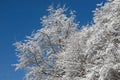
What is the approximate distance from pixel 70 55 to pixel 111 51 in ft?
18.6

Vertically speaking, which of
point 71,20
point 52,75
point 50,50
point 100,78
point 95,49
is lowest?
point 100,78

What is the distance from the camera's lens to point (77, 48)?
27.3 m

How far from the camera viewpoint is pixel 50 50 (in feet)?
119

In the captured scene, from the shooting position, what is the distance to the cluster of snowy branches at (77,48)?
22.7 m

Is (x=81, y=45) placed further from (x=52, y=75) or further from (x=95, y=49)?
(x=52, y=75)

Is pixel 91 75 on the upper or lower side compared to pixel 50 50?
lower

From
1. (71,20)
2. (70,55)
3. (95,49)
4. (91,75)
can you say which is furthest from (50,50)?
(91,75)

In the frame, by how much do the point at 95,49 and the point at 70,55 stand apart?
2.72 m

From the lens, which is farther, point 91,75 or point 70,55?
point 70,55

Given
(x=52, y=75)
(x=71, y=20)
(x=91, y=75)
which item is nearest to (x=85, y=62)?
(x=91, y=75)

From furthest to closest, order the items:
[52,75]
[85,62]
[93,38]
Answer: [52,75], [85,62], [93,38]

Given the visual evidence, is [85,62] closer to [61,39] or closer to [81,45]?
[81,45]

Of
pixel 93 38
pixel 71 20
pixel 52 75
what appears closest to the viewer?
pixel 93 38

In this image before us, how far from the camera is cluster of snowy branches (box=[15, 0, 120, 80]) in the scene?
22734mm
